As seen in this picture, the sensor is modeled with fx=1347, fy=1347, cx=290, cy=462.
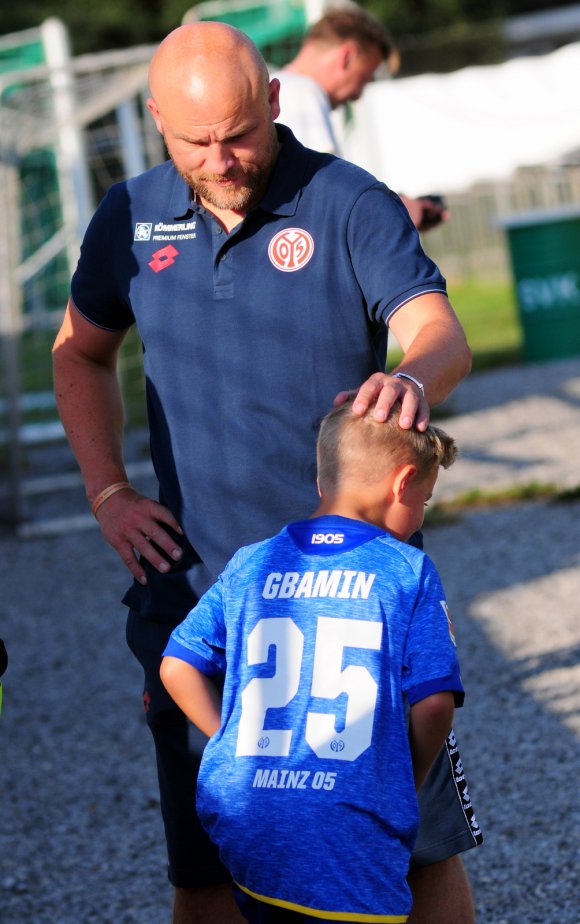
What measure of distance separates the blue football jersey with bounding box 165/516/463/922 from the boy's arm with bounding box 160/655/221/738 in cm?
9

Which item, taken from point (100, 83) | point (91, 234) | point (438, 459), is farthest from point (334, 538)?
point (100, 83)

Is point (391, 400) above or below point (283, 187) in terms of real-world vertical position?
below

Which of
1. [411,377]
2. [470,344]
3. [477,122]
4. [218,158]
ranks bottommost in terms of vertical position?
[470,344]

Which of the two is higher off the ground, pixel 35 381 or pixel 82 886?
pixel 82 886

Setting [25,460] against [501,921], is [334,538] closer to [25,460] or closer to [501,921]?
[501,921]

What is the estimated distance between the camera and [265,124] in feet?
8.45

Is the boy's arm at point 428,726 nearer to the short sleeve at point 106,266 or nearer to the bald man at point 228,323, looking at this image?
the bald man at point 228,323

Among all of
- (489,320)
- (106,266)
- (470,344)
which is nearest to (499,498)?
(106,266)

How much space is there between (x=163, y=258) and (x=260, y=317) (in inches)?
10.4

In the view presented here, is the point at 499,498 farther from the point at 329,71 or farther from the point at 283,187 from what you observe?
the point at 283,187

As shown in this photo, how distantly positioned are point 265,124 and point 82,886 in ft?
8.00

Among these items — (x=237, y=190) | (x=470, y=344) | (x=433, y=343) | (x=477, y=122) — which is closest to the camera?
(x=433, y=343)

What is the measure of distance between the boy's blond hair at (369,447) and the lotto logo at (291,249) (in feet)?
1.27

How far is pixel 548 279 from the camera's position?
13.5 meters
